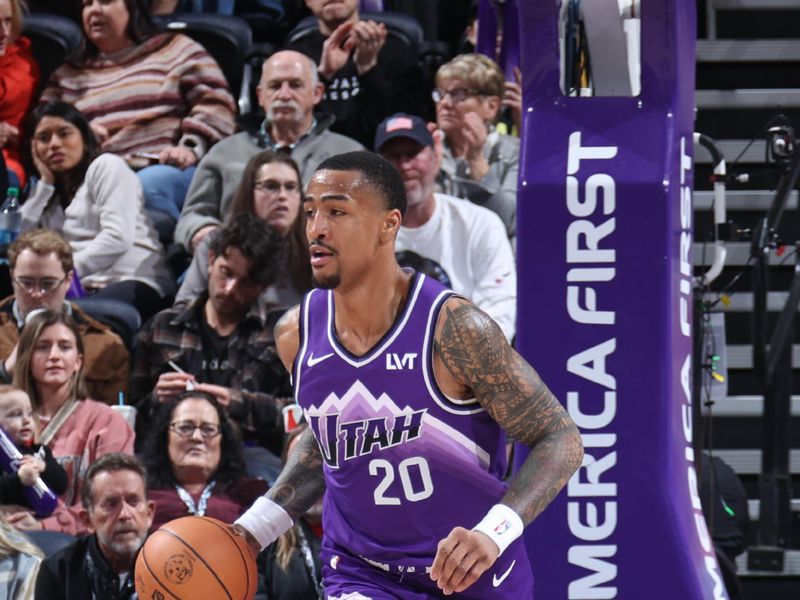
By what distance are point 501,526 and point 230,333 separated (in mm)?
3141

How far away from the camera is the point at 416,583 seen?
355cm

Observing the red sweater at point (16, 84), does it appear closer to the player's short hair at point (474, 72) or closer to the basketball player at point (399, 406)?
the player's short hair at point (474, 72)

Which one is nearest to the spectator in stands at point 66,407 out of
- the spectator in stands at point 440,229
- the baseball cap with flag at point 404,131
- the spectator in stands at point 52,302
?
the spectator in stands at point 52,302

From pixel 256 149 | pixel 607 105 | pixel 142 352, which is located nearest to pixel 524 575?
pixel 607 105

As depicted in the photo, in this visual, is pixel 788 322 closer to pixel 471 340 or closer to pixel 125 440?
pixel 125 440

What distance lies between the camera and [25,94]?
7.73 m

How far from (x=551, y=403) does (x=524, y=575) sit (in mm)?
462

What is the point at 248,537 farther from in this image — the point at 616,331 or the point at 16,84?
the point at 16,84

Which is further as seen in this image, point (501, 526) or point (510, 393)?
point (510, 393)

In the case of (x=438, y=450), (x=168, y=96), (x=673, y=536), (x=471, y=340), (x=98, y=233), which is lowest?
(x=673, y=536)

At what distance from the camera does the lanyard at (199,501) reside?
5512 mm

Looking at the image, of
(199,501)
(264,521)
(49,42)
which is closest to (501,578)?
(264,521)

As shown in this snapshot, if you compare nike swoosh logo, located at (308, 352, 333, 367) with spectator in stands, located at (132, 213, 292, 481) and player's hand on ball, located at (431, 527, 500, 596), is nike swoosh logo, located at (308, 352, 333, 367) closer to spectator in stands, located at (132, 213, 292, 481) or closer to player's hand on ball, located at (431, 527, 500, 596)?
player's hand on ball, located at (431, 527, 500, 596)

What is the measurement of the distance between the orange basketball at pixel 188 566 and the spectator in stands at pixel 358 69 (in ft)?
14.2
